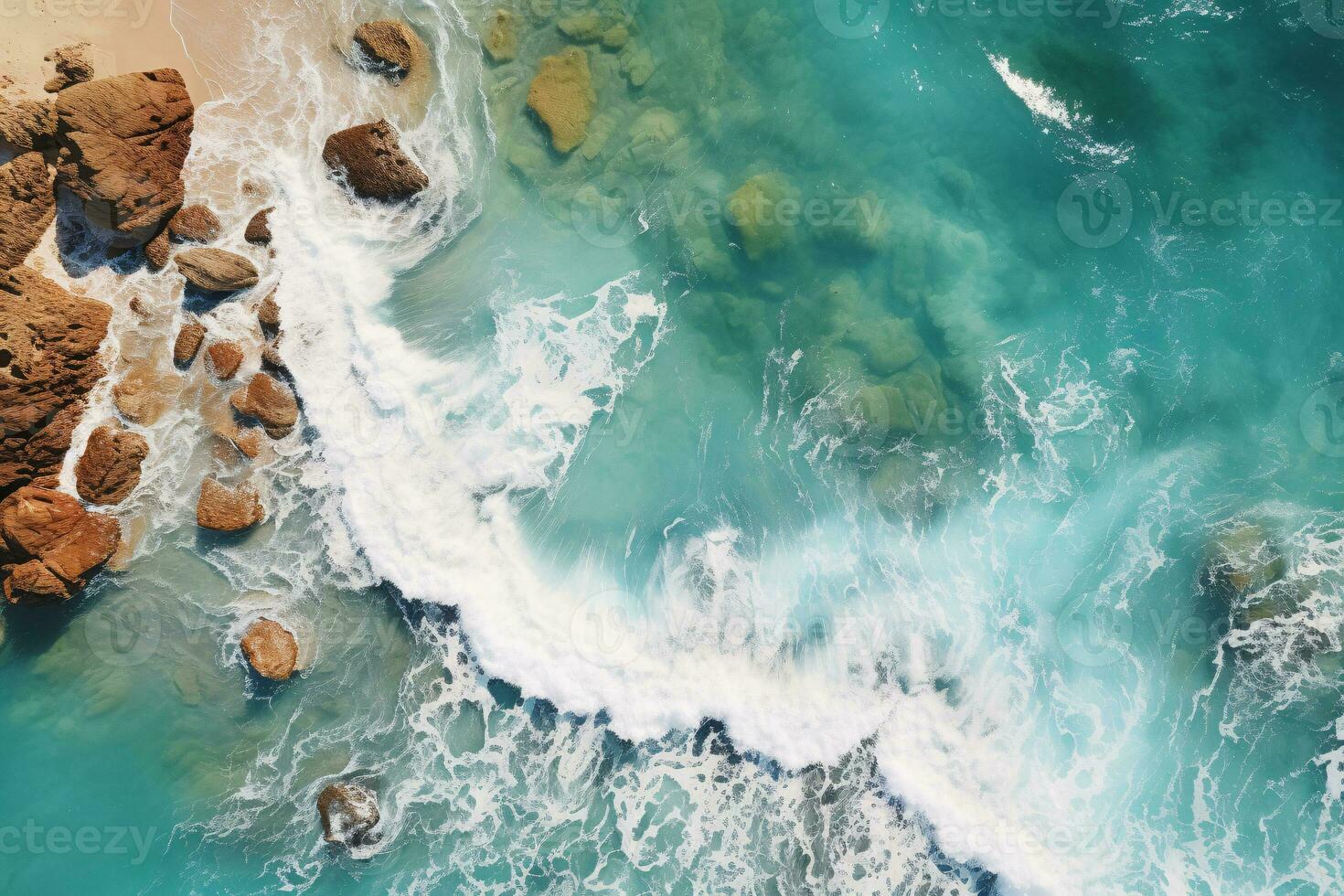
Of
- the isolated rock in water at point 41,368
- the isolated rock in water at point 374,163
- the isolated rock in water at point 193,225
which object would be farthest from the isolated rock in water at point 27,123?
the isolated rock in water at point 374,163

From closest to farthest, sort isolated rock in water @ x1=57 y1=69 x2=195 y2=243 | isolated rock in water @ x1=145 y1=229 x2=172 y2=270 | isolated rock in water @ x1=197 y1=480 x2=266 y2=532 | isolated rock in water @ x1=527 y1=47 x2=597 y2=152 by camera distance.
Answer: isolated rock in water @ x1=57 y1=69 x2=195 y2=243 < isolated rock in water @ x1=197 y1=480 x2=266 y2=532 < isolated rock in water @ x1=145 y1=229 x2=172 y2=270 < isolated rock in water @ x1=527 y1=47 x2=597 y2=152

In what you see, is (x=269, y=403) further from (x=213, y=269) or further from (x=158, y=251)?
(x=158, y=251)

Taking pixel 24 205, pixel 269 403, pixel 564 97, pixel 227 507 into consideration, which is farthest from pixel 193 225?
pixel 564 97

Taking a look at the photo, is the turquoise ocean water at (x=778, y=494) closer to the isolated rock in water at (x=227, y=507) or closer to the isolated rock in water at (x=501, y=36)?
the isolated rock in water at (x=501, y=36)

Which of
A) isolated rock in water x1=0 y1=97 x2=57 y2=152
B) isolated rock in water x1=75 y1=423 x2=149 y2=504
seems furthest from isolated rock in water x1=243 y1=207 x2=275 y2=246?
isolated rock in water x1=75 y1=423 x2=149 y2=504

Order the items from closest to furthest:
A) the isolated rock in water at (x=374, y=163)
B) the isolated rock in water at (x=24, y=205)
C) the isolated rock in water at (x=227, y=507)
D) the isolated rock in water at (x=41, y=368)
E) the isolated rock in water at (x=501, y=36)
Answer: the isolated rock in water at (x=41, y=368) < the isolated rock in water at (x=24, y=205) < the isolated rock in water at (x=227, y=507) < the isolated rock in water at (x=374, y=163) < the isolated rock in water at (x=501, y=36)

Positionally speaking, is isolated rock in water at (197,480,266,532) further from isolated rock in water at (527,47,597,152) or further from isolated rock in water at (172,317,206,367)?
isolated rock in water at (527,47,597,152)

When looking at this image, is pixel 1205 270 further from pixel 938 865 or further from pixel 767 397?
pixel 938 865
